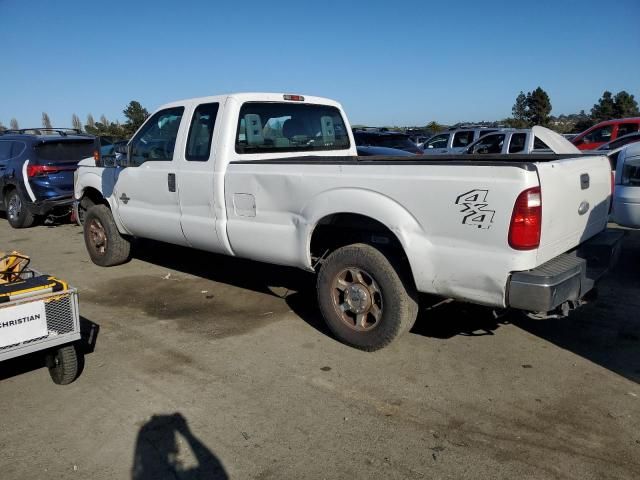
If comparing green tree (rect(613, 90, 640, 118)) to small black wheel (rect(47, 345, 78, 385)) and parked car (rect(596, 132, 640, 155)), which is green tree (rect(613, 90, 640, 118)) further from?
small black wheel (rect(47, 345, 78, 385))

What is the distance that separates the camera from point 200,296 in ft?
19.6

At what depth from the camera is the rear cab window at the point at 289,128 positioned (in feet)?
17.6

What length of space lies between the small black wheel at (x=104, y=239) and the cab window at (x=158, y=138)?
3.54ft

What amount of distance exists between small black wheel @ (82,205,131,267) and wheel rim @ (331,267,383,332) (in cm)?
371

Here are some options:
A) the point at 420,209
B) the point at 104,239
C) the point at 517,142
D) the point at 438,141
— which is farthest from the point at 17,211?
the point at 438,141

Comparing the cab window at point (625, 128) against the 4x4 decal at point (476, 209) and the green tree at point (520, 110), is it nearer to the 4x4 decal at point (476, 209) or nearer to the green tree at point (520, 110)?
the 4x4 decal at point (476, 209)

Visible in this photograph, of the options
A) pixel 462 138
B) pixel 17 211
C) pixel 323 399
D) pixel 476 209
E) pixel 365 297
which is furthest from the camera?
pixel 462 138

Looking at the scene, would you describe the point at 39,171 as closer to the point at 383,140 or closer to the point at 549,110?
the point at 383,140

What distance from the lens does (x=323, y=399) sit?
3654 mm

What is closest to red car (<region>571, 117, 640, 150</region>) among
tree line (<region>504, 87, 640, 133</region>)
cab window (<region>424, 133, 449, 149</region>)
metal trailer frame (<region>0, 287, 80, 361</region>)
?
cab window (<region>424, 133, 449, 149</region>)

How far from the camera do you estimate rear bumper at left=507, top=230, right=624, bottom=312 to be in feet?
11.0

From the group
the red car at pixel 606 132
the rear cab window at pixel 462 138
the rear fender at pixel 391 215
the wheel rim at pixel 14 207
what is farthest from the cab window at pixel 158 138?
the red car at pixel 606 132

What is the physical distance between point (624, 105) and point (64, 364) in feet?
152

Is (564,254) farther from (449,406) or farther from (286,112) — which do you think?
(286,112)
